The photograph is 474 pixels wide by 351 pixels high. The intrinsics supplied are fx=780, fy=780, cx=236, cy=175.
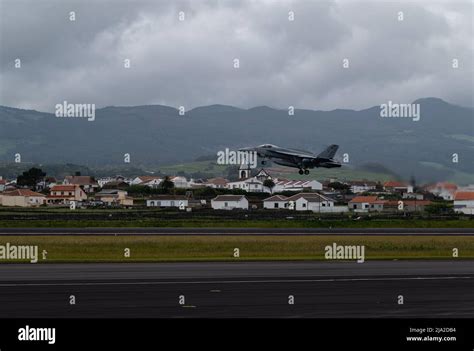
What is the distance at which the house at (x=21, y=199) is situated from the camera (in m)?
113

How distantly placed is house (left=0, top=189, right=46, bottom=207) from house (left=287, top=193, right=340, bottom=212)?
37.0 metres

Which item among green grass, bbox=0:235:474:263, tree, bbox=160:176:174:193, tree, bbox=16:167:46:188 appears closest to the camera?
green grass, bbox=0:235:474:263

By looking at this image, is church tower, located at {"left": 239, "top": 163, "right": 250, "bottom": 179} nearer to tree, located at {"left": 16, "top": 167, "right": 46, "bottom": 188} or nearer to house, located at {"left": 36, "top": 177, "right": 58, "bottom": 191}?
house, located at {"left": 36, "top": 177, "right": 58, "bottom": 191}

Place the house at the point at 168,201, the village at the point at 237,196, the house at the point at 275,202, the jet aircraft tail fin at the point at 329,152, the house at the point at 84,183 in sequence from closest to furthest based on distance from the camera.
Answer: the jet aircraft tail fin at the point at 329,152 < the village at the point at 237,196 < the house at the point at 168,201 < the house at the point at 275,202 < the house at the point at 84,183

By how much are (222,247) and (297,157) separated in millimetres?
42293

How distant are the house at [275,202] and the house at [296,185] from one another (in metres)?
13.4

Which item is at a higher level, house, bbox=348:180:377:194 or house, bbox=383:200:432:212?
house, bbox=348:180:377:194

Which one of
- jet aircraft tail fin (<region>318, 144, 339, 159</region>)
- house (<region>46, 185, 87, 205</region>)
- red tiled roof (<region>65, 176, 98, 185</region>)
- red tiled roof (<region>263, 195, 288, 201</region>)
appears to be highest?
jet aircraft tail fin (<region>318, 144, 339, 159</region>)

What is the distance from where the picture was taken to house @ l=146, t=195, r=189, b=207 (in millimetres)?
110062

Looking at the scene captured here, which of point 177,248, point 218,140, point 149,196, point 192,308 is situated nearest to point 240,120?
point 218,140

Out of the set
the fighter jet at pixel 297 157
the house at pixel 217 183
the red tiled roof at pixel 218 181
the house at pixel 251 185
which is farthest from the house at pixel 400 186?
the red tiled roof at pixel 218 181

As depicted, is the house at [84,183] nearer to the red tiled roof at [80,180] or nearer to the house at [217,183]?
the red tiled roof at [80,180]

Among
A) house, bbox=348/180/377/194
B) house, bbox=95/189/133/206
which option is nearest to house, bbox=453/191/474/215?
house, bbox=348/180/377/194

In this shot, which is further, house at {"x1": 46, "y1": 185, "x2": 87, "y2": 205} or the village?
house at {"x1": 46, "y1": 185, "x2": 87, "y2": 205}
